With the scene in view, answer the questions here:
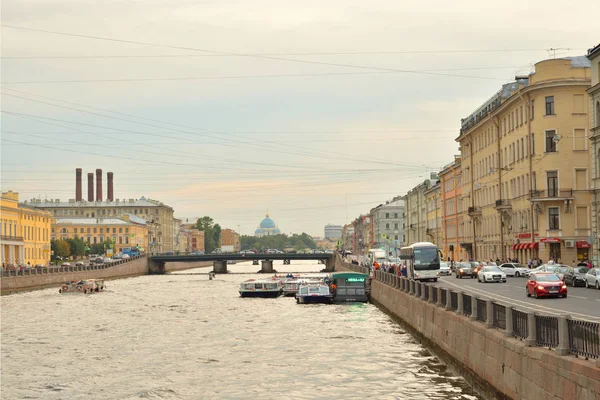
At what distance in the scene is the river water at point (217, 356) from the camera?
27.5 metres

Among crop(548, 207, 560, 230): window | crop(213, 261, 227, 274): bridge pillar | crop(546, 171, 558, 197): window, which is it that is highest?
crop(546, 171, 558, 197): window

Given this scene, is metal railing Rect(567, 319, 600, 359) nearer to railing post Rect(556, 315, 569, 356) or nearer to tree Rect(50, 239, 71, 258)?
railing post Rect(556, 315, 569, 356)

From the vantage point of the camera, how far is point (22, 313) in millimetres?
59781

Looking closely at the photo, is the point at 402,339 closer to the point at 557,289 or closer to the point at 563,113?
the point at 557,289

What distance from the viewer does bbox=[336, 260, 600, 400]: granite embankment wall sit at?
51.5ft

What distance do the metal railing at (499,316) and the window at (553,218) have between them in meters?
52.6

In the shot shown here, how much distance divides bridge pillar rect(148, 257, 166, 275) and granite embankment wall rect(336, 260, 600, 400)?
128 m

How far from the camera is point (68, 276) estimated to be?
106750 millimetres

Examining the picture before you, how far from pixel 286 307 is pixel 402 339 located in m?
26.6

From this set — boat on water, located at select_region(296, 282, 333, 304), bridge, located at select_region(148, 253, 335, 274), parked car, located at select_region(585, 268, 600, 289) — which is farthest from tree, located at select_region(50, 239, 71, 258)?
parked car, located at select_region(585, 268, 600, 289)

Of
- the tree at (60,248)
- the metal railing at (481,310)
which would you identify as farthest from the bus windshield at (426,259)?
the tree at (60,248)

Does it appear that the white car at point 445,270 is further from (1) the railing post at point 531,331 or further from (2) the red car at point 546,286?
(1) the railing post at point 531,331

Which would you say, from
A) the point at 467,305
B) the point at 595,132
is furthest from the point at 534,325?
the point at 595,132

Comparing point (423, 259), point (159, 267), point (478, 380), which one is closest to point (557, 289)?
point (478, 380)
